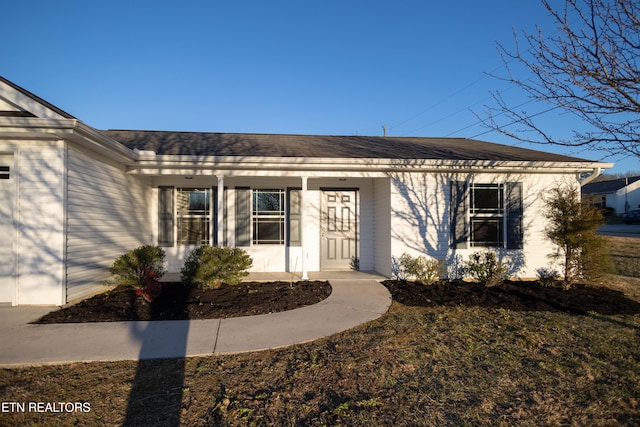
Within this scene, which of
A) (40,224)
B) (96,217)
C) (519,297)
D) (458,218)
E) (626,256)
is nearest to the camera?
(40,224)

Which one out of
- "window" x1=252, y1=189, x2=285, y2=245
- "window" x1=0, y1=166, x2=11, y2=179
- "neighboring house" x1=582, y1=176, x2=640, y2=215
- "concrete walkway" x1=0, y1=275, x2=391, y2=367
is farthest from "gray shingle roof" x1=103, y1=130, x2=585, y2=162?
"neighboring house" x1=582, y1=176, x2=640, y2=215

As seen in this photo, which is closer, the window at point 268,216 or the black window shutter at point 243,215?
the black window shutter at point 243,215

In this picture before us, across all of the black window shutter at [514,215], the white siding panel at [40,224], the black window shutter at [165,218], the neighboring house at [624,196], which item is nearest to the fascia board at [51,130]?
the white siding panel at [40,224]

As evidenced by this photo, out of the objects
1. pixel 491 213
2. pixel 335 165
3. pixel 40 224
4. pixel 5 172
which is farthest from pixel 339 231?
pixel 5 172

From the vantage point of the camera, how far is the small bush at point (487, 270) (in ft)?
25.5

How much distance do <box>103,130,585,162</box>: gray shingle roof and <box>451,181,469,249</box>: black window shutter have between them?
2.55 ft

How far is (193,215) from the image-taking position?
9.35 m

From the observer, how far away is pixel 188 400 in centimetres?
303

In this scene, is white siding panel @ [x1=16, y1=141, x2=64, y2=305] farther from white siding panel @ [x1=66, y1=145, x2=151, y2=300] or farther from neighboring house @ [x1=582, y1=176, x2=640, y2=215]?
neighboring house @ [x1=582, y1=176, x2=640, y2=215]

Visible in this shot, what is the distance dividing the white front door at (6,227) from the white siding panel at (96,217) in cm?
99

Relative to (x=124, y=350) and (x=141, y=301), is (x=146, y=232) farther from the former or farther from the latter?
(x=124, y=350)

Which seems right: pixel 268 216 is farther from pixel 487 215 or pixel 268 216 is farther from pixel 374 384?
pixel 374 384

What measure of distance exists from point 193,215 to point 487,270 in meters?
7.30

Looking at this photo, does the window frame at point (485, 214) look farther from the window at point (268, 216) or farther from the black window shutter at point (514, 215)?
the window at point (268, 216)
